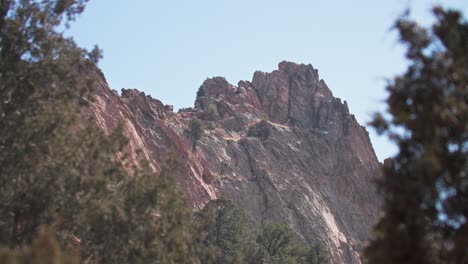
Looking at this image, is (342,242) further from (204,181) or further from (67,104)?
(67,104)

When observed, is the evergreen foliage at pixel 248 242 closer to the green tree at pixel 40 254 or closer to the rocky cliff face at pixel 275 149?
the rocky cliff face at pixel 275 149

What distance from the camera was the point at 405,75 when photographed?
16.6m

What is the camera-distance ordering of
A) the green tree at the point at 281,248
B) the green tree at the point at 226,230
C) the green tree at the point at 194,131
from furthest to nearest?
the green tree at the point at 194,131, the green tree at the point at 281,248, the green tree at the point at 226,230

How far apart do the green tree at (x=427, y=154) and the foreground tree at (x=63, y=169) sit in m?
12.6

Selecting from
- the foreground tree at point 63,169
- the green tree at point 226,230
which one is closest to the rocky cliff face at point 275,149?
the green tree at point 226,230

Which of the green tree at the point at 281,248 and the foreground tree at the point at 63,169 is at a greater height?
the green tree at the point at 281,248

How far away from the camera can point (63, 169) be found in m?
24.8

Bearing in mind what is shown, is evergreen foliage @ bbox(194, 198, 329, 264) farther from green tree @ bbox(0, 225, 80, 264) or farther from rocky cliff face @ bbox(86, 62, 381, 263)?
green tree @ bbox(0, 225, 80, 264)

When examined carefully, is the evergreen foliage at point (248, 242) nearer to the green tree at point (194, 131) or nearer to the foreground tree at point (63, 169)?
the green tree at point (194, 131)

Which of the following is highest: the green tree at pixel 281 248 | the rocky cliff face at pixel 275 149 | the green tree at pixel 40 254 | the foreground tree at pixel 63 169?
the rocky cliff face at pixel 275 149

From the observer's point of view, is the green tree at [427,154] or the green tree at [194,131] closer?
the green tree at [427,154]

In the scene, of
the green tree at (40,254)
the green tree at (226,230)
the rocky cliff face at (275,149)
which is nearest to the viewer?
the green tree at (40,254)

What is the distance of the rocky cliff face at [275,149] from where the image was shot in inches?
3248

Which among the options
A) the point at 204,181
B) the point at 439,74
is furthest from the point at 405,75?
the point at 204,181
